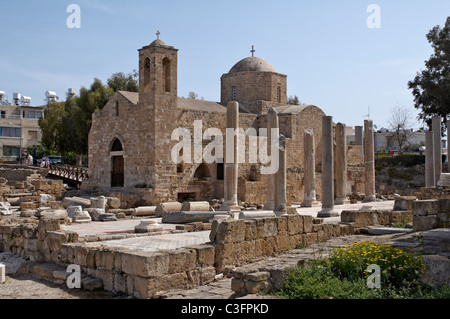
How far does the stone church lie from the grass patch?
1564cm

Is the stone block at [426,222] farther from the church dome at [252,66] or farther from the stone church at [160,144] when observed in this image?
the church dome at [252,66]

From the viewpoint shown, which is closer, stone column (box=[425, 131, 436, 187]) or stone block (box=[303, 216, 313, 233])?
stone block (box=[303, 216, 313, 233])

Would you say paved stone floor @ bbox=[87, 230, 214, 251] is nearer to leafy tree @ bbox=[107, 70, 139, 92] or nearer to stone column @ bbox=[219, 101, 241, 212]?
stone column @ bbox=[219, 101, 241, 212]

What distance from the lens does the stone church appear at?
22.9 metres

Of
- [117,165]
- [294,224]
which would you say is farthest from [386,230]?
[117,165]

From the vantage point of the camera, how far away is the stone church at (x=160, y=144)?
901 inches

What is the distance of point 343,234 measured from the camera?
482 inches

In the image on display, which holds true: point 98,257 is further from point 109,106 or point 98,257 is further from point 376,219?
point 109,106

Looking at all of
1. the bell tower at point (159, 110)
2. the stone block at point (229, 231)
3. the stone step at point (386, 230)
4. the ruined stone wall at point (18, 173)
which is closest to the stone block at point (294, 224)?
the stone block at point (229, 231)

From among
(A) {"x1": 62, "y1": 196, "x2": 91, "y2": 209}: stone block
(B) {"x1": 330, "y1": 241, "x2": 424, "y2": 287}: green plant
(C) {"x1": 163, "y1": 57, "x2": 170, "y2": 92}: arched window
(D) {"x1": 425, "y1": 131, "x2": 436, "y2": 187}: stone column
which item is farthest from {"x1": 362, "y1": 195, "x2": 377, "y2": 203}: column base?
(B) {"x1": 330, "y1": 241, "x2": 424, "y2": 287}: green plant

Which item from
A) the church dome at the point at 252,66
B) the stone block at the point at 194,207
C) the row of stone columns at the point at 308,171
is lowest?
the stone block at the point at 194,207

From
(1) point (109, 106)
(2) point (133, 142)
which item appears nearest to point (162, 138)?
(2) point (133, 142)

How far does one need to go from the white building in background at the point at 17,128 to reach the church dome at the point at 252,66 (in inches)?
931
